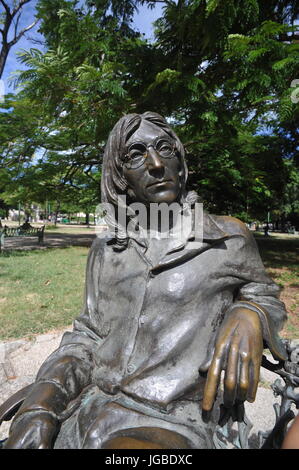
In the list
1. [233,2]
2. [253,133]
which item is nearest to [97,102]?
[233,2]

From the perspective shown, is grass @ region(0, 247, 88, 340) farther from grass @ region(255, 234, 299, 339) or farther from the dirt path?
grass @ region(255, 234, 299, 339)

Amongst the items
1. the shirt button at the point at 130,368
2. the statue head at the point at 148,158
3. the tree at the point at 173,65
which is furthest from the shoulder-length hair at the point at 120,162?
the tree at the point at 173,65

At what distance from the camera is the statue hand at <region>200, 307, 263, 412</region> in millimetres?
1086

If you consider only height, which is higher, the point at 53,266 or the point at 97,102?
the point at 97,102

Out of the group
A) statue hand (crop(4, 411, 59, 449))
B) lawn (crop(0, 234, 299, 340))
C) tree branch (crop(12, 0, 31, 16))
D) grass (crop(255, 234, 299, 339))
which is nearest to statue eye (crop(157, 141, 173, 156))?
statue hand (crop(4, 411, 59, 449))

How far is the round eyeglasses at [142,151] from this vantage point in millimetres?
1485

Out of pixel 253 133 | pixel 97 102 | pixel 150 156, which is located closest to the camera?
pixel 150 156

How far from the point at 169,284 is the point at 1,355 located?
347 centimetres

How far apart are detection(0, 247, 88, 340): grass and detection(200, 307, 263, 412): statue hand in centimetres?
413

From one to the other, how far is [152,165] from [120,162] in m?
0.21

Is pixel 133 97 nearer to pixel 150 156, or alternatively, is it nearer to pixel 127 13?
pixel 127 13

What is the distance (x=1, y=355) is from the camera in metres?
3.90

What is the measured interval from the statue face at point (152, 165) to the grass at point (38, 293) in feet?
13.0

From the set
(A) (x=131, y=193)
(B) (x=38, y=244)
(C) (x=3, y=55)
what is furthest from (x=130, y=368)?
(B) (x=38, y=244)
